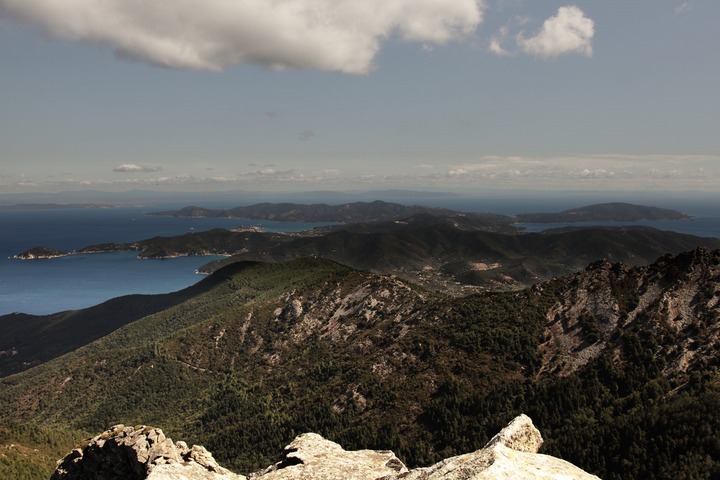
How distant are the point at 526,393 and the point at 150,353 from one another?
14147 cm

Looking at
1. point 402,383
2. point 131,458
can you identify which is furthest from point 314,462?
point 402,383

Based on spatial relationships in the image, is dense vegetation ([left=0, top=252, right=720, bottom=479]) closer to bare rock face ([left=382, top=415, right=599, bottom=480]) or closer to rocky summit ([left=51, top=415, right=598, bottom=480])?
rocky summit ([left=51, top=415, right=598, bottom=480])

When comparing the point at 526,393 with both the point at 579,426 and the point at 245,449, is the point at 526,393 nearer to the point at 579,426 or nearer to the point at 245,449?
the point at 579,426

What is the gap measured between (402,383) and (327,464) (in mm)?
69686

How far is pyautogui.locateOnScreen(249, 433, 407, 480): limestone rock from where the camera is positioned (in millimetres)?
36656

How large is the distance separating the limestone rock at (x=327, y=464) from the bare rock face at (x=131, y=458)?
22.6ft

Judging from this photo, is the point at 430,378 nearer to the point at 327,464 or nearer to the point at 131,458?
the point at 327,464

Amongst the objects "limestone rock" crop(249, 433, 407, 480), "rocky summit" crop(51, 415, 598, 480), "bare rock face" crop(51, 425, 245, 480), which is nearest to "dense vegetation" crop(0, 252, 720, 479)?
"rocky summit" crop(51, 415, 598, 480)

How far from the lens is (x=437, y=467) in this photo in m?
29.1

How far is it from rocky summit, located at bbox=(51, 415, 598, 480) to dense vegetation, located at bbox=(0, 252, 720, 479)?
3434 cm

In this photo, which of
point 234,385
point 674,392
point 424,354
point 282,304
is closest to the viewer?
point 674,392

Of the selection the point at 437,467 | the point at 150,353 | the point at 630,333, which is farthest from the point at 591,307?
the point at 150,353

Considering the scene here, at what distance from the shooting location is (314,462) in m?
39.1

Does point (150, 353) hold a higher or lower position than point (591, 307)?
lower
